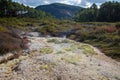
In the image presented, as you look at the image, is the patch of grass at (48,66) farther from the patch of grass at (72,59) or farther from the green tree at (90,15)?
the green tree at (90,15)

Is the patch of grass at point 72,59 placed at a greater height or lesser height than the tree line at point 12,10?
lesser

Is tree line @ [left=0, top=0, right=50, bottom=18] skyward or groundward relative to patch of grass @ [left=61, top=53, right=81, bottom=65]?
skyward

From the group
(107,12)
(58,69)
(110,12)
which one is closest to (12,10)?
(107,12)

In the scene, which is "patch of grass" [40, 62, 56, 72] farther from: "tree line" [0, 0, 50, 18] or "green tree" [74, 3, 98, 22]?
"green tree" [74, 3, 98, 22]

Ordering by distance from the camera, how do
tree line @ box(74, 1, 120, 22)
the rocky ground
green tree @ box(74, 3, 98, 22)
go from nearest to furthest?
the rocky ground → tree line @ box(74, 1, 120, 22) → green tree @ box(74, 3, 98, 22)

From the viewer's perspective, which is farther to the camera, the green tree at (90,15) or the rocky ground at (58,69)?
the green tree at (90,15)

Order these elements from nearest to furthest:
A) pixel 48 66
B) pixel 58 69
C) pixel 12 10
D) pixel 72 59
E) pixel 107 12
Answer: pixel 58 69 → pixel 48 66 → pixel 72 59 → pixel 12 10 → pixel 107 12

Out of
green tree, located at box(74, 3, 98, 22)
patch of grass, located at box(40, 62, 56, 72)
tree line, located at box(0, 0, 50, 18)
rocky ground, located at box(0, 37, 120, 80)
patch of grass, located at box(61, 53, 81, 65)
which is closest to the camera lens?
rocky ground, located at box(0, 37, 120, 80)

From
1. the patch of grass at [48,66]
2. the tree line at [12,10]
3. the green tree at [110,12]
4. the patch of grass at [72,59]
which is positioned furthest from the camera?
the green tree at [110,12]

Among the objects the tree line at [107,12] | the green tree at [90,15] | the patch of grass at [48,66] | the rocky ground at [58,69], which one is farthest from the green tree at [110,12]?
the patch of grass at [48,66]

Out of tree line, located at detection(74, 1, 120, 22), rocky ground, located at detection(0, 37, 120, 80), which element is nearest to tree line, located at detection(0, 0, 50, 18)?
tree line, located at detection(74, 1, 120, 22)

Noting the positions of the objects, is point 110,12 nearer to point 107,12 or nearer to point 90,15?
point 107,12

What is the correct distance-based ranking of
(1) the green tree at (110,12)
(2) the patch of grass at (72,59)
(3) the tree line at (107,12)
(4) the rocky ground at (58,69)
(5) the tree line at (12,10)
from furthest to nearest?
(3) the tree line at (107,12) < (1) the green tree at (110,12) < (5) the tree line at (12,10) < (2) the patch of grass at (72,59) < (4) the rocky ground at (58,69)

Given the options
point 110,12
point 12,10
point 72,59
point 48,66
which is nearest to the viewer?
point 48,66
